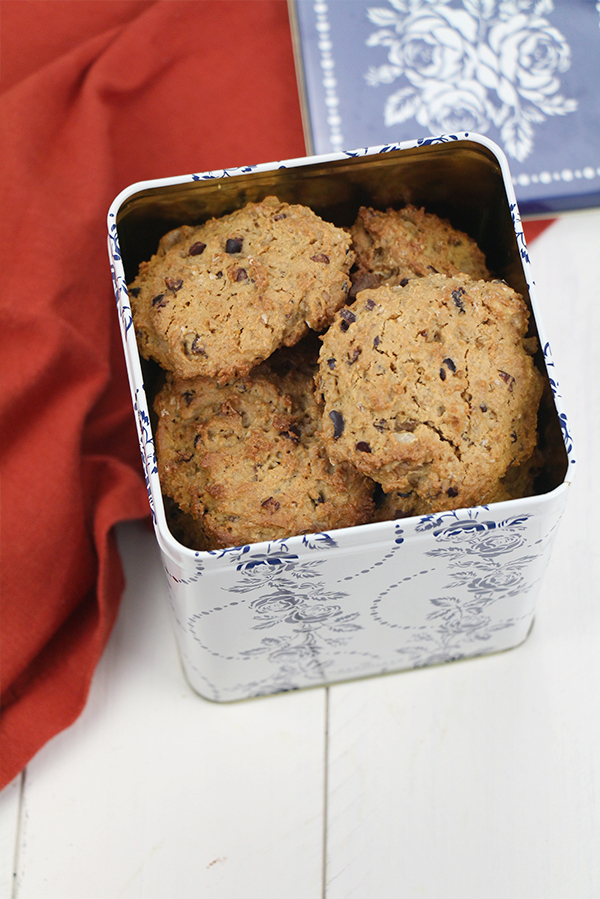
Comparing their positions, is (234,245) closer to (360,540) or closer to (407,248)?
(407,248)

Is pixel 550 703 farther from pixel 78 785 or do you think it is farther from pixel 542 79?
pixel 542 79

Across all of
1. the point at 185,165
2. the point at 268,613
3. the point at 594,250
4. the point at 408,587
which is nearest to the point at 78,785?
the point at 268,613

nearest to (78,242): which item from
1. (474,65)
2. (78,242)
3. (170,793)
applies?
(78,242)

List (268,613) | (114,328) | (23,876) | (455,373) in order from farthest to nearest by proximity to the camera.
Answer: (114,328), (23,876), (268,613), (455,373)

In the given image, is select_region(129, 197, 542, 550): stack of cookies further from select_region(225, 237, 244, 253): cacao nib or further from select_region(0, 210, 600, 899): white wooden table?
select_region(0, 210, 600, 899): white wooden table

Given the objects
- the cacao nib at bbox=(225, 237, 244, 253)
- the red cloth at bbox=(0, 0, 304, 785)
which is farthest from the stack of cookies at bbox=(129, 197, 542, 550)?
the red cloth at bbox=(0, 0, 304, 785)

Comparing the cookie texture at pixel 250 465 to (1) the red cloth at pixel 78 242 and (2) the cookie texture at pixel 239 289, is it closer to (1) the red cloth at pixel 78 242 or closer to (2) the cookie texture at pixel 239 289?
(2) the cookie texture at pixel 239 289

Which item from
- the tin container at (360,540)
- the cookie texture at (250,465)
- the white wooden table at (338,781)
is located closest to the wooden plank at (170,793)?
the white wooden table at (338,781)
